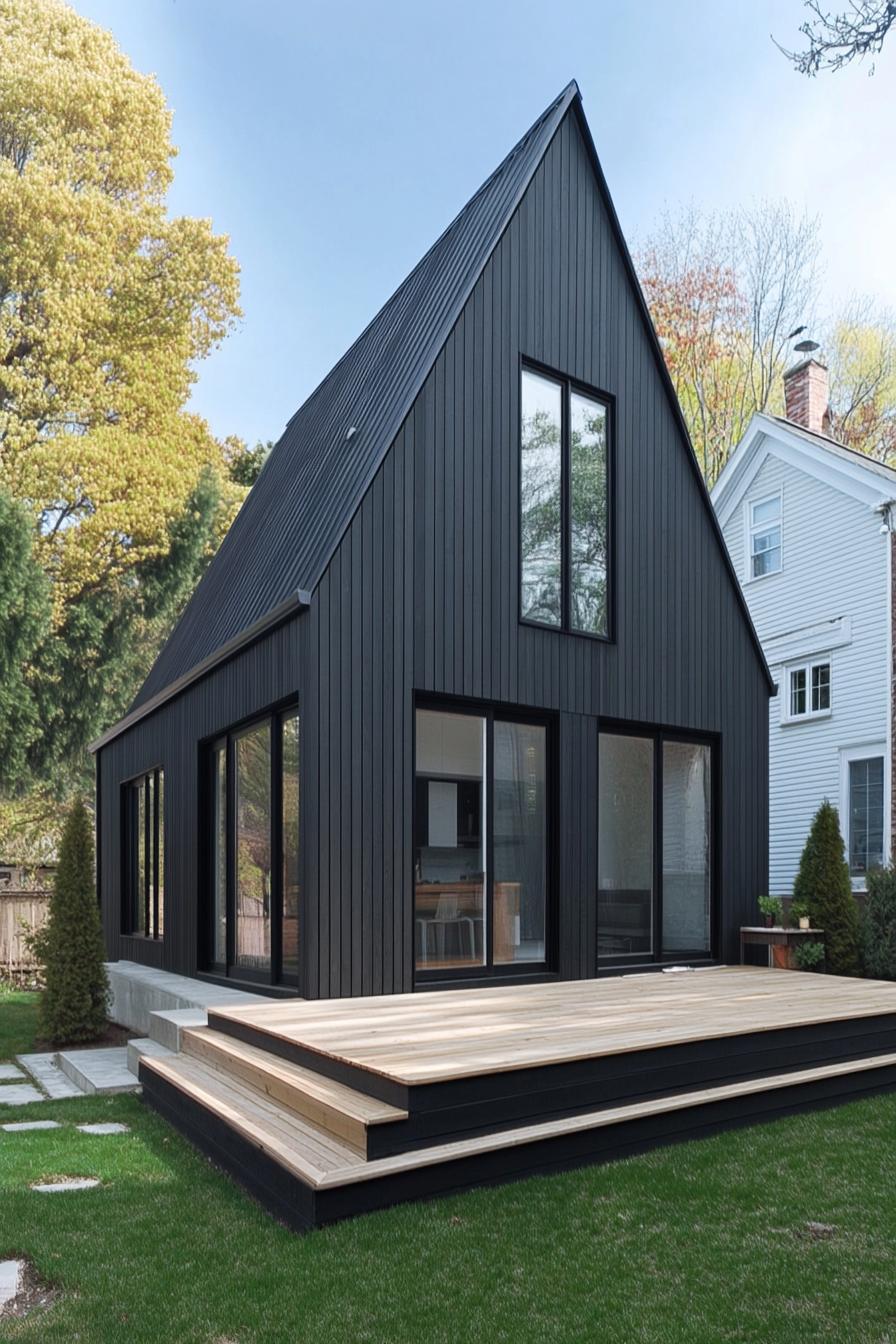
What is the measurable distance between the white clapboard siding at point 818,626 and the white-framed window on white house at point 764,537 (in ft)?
0.48

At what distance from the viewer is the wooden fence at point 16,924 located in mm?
14875

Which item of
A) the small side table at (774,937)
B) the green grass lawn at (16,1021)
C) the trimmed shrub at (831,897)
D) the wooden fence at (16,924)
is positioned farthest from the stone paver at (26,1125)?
the wooden fence at (16,924)

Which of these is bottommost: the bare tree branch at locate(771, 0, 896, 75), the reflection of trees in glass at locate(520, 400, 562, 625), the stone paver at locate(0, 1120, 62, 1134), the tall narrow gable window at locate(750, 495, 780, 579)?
the stone paver at locate(0, 1120, 62, 1134)

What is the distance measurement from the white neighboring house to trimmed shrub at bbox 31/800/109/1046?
365 inches

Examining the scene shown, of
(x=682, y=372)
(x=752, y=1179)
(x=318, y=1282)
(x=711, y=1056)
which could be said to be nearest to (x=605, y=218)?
(x=711, y=1056)

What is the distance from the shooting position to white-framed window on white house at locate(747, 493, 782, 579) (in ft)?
54.5

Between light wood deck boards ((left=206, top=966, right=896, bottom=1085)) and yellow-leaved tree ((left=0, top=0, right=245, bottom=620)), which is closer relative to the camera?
light wood deck boards ((left=206, top=966, right=896, bottom=1085))

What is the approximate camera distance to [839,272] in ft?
72.3

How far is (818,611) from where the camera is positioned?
15484 millimetres

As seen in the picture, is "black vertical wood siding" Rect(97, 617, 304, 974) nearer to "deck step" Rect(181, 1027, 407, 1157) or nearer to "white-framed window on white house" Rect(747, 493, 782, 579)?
"deck step" Rect(181, 1027, 407, 1157)

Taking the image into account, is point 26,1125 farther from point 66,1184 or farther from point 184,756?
point 184,756

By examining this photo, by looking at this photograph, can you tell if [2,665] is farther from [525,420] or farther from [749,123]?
[749,123]

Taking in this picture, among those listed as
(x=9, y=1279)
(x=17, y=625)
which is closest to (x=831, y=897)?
(x=9, y=1279)

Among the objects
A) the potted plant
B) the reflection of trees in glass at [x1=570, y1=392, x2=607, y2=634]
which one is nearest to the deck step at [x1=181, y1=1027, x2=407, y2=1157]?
the reflection of trees in glass at [x1=570, y1=392, x2=607, y2=634]
